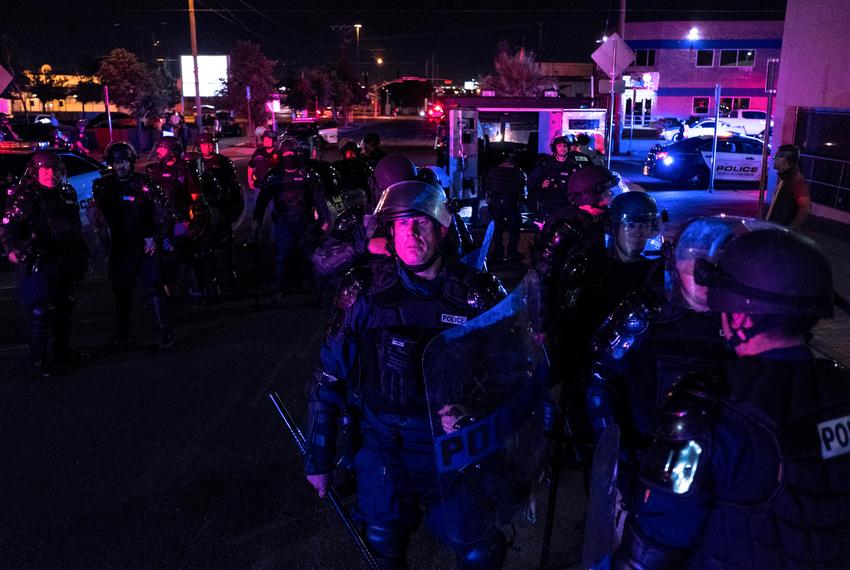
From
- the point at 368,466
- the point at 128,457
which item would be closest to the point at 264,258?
the point at 128,457

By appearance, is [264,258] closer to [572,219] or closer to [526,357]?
[572,219]

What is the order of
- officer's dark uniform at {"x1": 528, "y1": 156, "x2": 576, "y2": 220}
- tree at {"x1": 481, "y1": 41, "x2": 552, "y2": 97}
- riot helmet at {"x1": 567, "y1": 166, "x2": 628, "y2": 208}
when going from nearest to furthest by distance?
riot helmet at {"x1": 567, "y1": 166, "x2": 628, "y2": 208}
officer's dark uniform at {"x1": 528, "y1": 156, "x2": 576, "y2": 220}
tree at {"x1": 481, "y1": 41, "x2": 552, "y2": 97}

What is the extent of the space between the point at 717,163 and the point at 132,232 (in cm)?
1869

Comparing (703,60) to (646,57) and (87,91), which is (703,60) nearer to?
(646,57)

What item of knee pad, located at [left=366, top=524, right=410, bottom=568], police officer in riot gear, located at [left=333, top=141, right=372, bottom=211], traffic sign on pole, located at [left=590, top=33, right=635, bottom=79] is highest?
traffic sign on pole, located at [left=590, top=33, right=635, bottom=79]

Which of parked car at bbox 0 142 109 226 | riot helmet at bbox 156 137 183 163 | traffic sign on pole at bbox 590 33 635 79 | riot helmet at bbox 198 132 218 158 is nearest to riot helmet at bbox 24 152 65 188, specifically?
riot helmet at bbox 156 137 183 163

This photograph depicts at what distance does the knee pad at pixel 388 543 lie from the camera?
3043 millimetres

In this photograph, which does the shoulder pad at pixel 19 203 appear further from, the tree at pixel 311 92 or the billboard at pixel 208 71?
the tree at pixel 311 92

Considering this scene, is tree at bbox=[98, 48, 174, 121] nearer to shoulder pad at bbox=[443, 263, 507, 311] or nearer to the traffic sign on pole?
the traffic sign on pole

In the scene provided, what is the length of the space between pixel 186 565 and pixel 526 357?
2328 mm

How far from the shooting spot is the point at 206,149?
436 inches

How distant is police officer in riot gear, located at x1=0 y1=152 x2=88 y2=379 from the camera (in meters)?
6.70

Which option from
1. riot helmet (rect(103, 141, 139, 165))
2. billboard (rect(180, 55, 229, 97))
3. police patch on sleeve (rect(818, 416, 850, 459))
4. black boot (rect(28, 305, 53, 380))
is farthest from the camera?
billboard (rect(180, 55, 229, 97))

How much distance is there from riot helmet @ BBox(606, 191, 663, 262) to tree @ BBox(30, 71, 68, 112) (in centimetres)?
6425
